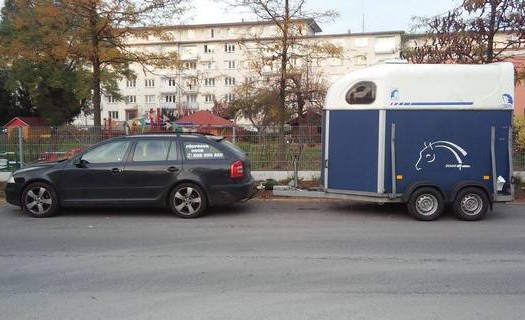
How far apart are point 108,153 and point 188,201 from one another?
178 cm

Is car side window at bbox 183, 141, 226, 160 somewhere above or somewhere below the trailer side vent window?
below

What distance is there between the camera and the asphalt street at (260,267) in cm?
478

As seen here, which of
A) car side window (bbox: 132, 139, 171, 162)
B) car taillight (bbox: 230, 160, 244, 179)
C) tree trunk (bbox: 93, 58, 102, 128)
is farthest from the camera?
tree trunk (bbox: 93, 58, 102, 128)

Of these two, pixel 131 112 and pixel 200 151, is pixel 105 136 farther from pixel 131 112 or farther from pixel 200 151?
pixel 131 112

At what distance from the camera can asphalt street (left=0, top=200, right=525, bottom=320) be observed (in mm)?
4781

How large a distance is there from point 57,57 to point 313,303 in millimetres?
13895

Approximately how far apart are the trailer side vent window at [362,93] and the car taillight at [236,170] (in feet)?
7.62

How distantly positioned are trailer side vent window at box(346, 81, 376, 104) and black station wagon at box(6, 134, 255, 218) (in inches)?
92.8

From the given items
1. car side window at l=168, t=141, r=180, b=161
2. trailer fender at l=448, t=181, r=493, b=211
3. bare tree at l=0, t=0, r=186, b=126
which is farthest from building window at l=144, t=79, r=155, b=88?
trailer fender at l=448, t=181, r=493, b=211

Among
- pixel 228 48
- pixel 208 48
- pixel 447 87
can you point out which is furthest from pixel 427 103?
pixel 208 48

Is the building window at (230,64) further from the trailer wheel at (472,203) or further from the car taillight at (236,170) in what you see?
the trailer wheel at (472,203)

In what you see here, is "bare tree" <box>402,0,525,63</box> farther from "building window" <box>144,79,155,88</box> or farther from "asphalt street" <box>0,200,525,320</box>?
"building window" <box>144,79,155,88</box>

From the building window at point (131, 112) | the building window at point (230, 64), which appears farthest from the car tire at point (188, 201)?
the building window at point (131, 112)

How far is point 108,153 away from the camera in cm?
988
